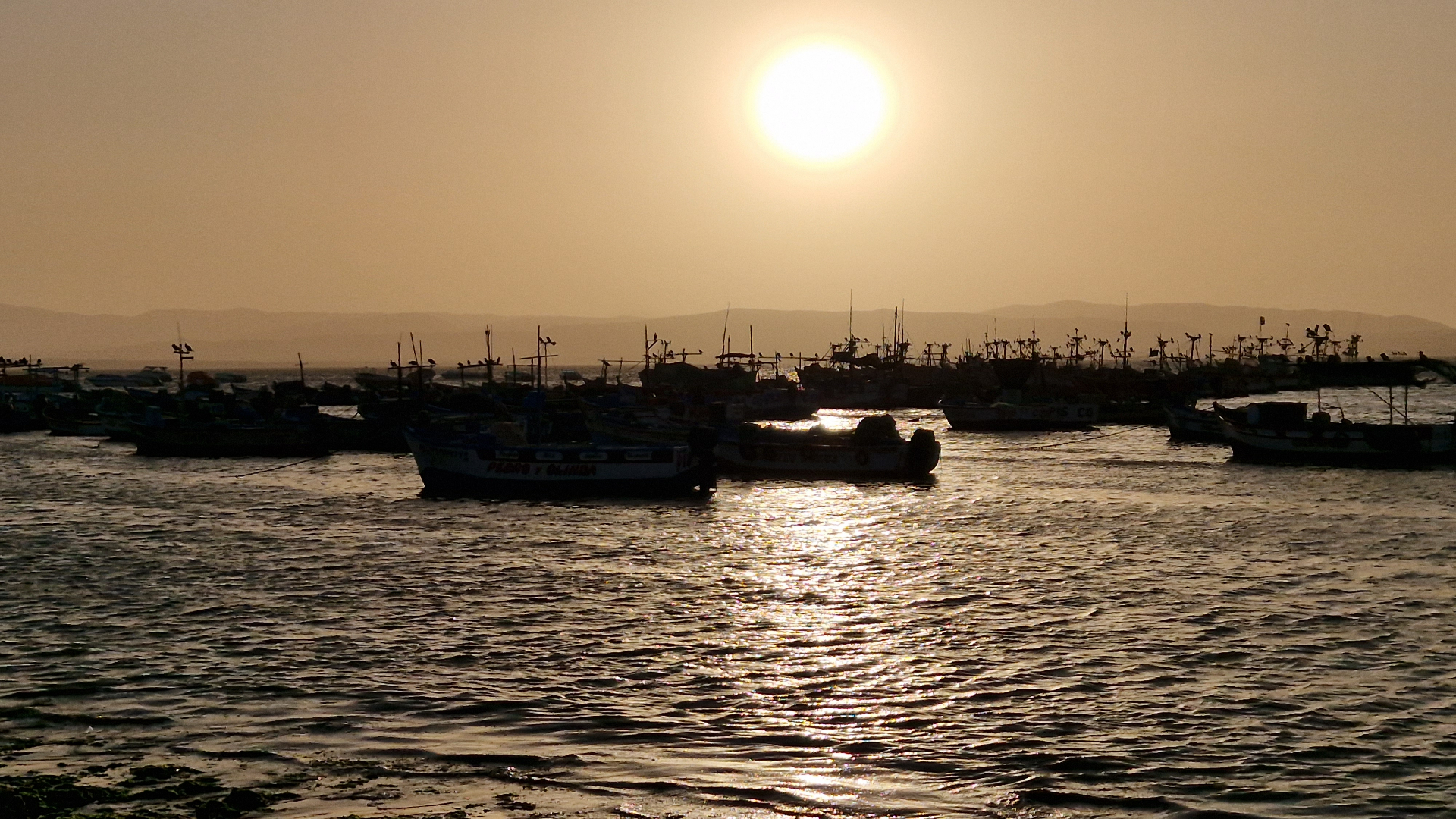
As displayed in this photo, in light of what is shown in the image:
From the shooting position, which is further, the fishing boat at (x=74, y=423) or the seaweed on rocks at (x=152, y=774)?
the fishing boat at (x=74, y=423)

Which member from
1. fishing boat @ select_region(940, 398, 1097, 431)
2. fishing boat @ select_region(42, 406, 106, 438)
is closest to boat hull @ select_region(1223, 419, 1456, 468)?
fishing boat @ select_region(940, 398, 1097, 431)

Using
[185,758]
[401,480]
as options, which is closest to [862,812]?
[185,758]

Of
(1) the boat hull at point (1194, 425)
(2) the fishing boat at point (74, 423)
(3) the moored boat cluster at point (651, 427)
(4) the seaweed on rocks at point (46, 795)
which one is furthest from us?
(2) the fishing boat at point (74, 423)

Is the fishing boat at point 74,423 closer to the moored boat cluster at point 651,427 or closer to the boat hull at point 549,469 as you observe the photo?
the moored boat cluster at point 651,427

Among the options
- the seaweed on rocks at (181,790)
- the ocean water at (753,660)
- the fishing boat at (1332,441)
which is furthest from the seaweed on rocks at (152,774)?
the fishing boat at (1332,441)

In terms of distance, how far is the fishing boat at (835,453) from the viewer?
60344 millimetres

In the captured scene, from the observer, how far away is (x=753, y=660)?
870 inches

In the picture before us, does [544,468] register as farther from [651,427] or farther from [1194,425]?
[1194,425]

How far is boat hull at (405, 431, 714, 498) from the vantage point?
50.4 m

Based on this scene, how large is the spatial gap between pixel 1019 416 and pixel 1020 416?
81 millimetres

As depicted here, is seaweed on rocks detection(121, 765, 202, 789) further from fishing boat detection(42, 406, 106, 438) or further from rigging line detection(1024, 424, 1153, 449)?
fishing boat detection(42, 406, 106, 438)

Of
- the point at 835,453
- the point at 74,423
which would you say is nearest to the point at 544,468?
the point at 835,453

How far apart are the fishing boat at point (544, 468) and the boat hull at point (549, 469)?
0.09 feet

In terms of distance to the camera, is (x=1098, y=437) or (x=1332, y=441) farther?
(x=1098, y=437)
